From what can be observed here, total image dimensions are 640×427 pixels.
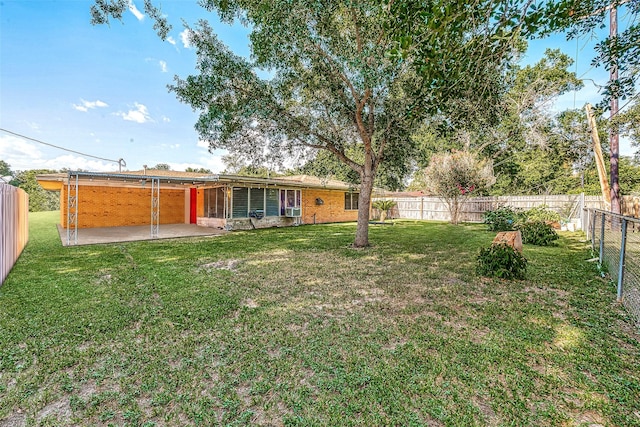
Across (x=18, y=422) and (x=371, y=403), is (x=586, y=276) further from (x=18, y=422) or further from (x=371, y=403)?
(x=18, y=422)

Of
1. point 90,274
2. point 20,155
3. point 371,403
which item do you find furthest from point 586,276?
point 20,155

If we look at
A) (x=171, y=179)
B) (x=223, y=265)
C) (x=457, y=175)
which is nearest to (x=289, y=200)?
(x=171, y=179)

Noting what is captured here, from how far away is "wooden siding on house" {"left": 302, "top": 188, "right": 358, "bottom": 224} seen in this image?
54.8 feet

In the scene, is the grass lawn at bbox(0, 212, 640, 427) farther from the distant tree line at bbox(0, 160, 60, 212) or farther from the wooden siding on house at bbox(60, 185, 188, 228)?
the distant tree line at bbox(0, 160, 60, 212)

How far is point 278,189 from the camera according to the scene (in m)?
15.0

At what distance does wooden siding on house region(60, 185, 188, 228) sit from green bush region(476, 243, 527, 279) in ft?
51.1

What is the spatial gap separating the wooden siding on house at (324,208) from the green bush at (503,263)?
463 inches

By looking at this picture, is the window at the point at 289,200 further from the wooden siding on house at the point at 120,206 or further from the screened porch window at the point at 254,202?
the wooden siding on house at the point at 120,206

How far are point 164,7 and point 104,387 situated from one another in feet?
21.9

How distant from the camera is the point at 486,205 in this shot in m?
17.8

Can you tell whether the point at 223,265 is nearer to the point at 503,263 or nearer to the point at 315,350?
the point at 315,350

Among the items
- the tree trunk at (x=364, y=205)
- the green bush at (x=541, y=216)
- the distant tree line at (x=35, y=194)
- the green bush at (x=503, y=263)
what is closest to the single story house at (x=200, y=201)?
the tree trunk at (x=364, y=205)

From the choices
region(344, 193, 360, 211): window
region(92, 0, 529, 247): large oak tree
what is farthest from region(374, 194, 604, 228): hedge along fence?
region(92, 0, 529, 247): large oak tree

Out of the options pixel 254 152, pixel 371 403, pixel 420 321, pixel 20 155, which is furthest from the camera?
pixel 20 155
